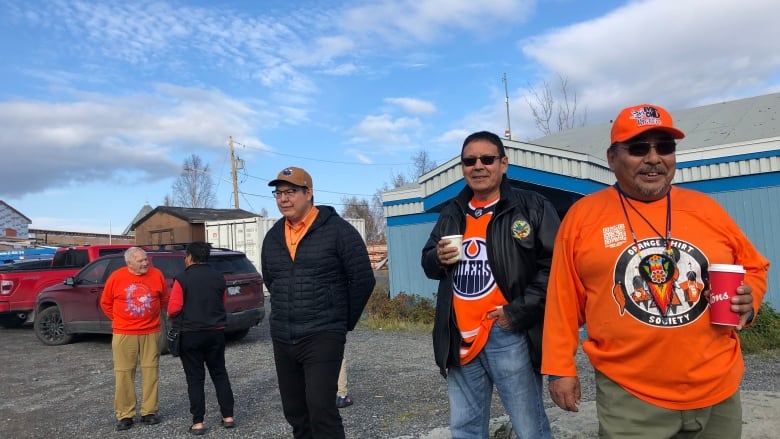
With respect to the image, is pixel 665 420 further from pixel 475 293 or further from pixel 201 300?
pixel 201 300

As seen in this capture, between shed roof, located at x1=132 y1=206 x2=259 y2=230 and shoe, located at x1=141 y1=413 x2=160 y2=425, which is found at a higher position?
shed roof, located at x1=132 y1=206 x2=259 y2=230

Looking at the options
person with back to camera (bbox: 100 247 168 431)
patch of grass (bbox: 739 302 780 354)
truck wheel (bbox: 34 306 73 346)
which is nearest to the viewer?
person with back to camera (bbox: 100 247 168 431)

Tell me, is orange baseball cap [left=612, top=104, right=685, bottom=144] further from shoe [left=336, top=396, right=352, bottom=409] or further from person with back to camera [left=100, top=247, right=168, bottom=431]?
person with back to camera [left=100, top=247, right=168, bottom=431]

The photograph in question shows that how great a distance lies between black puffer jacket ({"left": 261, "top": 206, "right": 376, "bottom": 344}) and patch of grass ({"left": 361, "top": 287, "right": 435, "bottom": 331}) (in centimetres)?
837

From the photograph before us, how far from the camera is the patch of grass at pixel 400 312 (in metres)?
12.5

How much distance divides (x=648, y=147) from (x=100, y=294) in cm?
1023

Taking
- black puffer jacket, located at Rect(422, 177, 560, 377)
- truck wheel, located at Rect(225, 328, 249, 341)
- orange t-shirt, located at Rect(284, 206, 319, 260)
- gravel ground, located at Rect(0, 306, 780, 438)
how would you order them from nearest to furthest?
1. black puffer jacket, located at Rect(422, 177, 560, 377)
2. orange t-shirt, located at Rect(284, 206, 319, 260)
3. gravel ground, located at Rect(0, 306, 780, 438)
4. truck wheel, located at Rect(225, 328, 249, 341)

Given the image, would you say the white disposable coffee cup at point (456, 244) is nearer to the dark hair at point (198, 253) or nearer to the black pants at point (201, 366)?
the black pants at point (201, 366)

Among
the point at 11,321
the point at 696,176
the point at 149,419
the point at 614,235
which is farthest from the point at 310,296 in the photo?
the point at 11,321

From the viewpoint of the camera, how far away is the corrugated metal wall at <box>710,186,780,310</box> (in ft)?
31.9

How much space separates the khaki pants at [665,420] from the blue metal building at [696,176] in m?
7.92

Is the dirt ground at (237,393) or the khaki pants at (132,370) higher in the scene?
the khaki pants at (132,370)

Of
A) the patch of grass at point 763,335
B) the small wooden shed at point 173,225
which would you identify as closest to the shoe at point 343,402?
the patch of grass at point 763,335

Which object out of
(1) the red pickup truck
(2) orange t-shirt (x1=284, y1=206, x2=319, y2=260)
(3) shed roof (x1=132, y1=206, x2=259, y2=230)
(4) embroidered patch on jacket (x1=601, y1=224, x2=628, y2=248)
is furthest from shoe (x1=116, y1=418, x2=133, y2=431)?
(3) shed roof (x1=132, y1=206, x2=259, y2=230)
